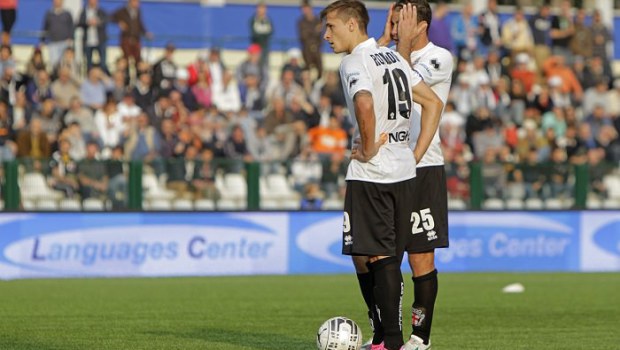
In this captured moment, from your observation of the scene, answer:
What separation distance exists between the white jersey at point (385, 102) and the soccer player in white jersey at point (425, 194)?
17.6 inches

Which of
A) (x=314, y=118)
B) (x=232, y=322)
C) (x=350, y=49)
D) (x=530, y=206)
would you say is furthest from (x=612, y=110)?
(x=350, y=49)

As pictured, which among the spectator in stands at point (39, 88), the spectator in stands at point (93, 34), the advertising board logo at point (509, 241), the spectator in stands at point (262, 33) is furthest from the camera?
the spectator in stands at point (262, 33)

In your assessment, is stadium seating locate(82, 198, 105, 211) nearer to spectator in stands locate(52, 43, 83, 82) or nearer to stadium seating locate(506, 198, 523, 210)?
spectator in stands locate(52, 43, 83, 82)

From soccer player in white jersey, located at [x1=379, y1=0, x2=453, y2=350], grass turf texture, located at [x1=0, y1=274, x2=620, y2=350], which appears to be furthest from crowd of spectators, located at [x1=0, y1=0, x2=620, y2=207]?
soccer player in white jersey, located at [x1=379, y1=0, x2=453, y2=350]

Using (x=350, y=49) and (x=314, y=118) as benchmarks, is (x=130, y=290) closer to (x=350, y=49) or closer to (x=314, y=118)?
(x=314, y=118)

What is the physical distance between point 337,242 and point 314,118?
244 centimetres

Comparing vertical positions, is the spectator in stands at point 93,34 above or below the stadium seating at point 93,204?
above

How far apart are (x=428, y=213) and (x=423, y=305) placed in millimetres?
634

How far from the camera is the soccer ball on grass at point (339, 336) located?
8586mm

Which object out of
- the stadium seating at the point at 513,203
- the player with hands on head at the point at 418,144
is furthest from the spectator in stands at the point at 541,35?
the player with hands on head at the point at 418,144

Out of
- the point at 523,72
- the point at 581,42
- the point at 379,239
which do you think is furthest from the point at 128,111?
the point at 379,239

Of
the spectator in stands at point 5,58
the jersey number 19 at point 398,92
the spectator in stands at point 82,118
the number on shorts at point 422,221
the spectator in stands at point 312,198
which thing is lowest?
the spectator in stands at point 312,198

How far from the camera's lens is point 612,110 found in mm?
25406

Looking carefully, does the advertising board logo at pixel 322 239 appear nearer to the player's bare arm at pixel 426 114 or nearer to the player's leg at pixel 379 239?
the player's bare arm at pixel 426 114
